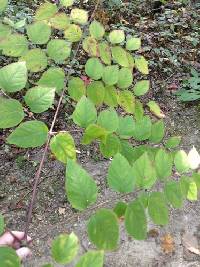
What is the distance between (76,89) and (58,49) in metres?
0.15

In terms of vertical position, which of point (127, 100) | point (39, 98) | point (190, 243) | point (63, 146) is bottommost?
point (190, 243)

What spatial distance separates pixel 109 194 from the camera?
108 inches

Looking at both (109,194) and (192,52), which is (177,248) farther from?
(192,52)

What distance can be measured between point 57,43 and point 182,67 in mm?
3105

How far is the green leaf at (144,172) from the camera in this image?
895mm

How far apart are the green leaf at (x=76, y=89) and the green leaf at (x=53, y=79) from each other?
0.16 ft

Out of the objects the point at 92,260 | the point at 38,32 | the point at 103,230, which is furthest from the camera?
the point at 38,32

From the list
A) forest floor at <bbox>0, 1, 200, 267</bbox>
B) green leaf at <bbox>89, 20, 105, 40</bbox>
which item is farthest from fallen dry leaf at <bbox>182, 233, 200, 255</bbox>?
green leaf at <bbox>89, 20, 105, 40</bbox>

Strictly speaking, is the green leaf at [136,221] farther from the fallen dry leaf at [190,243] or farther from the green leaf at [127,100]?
the fallen dry leaf at [190,243]

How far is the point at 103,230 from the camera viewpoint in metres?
0.80

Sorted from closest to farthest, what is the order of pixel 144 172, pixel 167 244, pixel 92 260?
pixel 92 260, pixel 144 172, pixel 167 244

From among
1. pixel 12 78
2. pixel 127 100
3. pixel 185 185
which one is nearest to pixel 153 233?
pixel 127 100

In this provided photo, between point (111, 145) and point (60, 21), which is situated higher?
point (60, 21)

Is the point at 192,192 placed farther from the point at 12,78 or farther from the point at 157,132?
the point at 12,78
